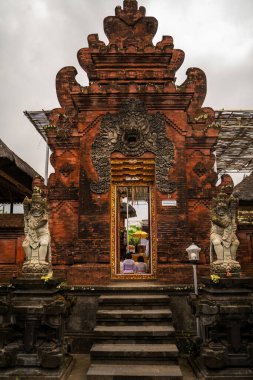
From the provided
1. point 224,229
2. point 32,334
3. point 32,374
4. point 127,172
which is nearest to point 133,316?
point 32,334

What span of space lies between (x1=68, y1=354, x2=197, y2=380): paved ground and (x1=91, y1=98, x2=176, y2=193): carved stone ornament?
14.3ft

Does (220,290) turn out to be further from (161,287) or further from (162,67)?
Result: (162,67)

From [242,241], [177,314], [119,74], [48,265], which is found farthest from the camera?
[119,74]

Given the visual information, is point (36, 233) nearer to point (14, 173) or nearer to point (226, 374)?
A: point (226, 374)

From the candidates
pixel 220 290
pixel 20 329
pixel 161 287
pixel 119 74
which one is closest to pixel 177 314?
pixel 161 287

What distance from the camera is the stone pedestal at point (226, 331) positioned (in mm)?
6086

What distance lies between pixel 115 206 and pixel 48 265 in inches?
126

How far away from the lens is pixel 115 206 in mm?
9914

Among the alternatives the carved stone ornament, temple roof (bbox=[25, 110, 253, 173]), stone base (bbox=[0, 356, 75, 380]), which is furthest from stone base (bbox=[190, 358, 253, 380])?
temple roof (bbox=[25, 110, 253, 173])

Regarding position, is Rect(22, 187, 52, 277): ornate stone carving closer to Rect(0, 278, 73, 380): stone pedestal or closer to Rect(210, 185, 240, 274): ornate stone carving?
Rect(0, 278, 73, 380): stone pedestal

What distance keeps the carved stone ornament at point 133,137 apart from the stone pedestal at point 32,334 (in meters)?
3.78

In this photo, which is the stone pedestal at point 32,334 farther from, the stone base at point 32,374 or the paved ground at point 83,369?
the paved ground at point 83,369

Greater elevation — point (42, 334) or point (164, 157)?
point (164, 157)

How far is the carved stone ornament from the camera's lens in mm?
9523
